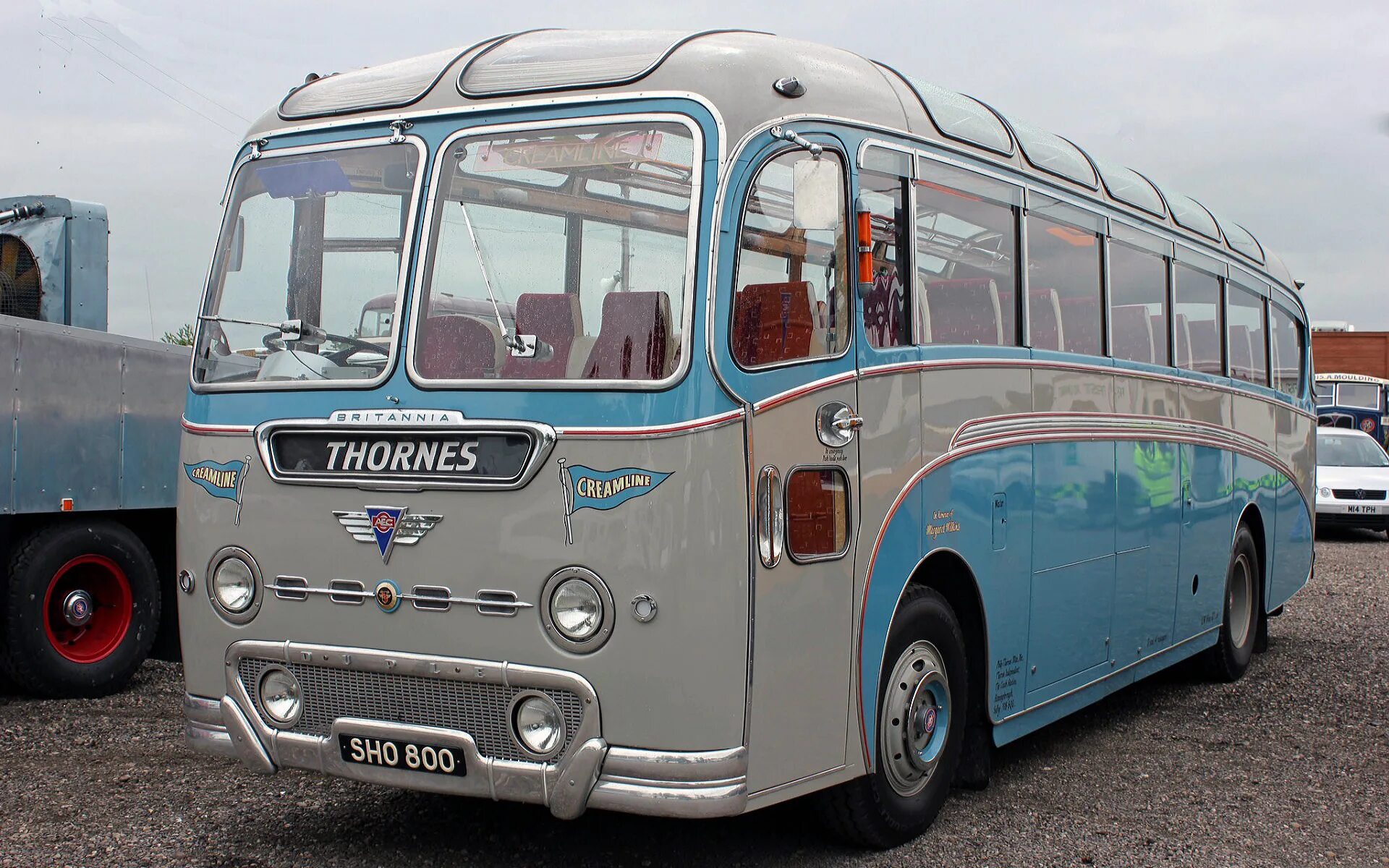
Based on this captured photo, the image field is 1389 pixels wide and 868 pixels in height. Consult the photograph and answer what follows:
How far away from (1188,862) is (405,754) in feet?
9.77

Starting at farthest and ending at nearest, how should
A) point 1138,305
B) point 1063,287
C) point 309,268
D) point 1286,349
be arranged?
point 1286,349, point 1138,305, point 1063,287, point 309,268

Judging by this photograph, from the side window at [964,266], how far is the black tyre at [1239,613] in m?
3.90

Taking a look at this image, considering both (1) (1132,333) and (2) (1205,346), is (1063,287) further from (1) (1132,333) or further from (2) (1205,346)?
(2) (1205,346)

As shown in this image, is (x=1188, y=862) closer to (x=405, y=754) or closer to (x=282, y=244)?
(x=405, y=754)

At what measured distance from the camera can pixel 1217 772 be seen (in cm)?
669

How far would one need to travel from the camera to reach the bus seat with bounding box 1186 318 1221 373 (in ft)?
27.6

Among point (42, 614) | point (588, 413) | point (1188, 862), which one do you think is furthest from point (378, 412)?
point (42, 614)

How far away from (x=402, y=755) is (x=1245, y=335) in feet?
23.0

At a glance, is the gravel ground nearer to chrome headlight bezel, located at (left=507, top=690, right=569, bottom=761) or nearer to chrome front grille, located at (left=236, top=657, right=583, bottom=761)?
chrome front grille, located at (left=236, top=657, right=583, bottom=761)

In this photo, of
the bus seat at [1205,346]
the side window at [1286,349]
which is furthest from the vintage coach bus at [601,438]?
the side window at [1286,349]

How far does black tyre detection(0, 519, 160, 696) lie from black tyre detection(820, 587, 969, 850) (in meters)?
4.85

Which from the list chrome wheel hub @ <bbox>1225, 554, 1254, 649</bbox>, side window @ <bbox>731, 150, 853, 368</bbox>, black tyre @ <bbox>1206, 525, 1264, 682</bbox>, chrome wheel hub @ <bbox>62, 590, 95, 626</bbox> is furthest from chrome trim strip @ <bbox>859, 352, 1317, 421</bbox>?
chrome wheel hub @ <bbox>62, 590, 95, 626</bbox>

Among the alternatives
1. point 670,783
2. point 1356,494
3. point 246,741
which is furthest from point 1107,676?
point 1356,494

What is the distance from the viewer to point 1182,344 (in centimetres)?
823
